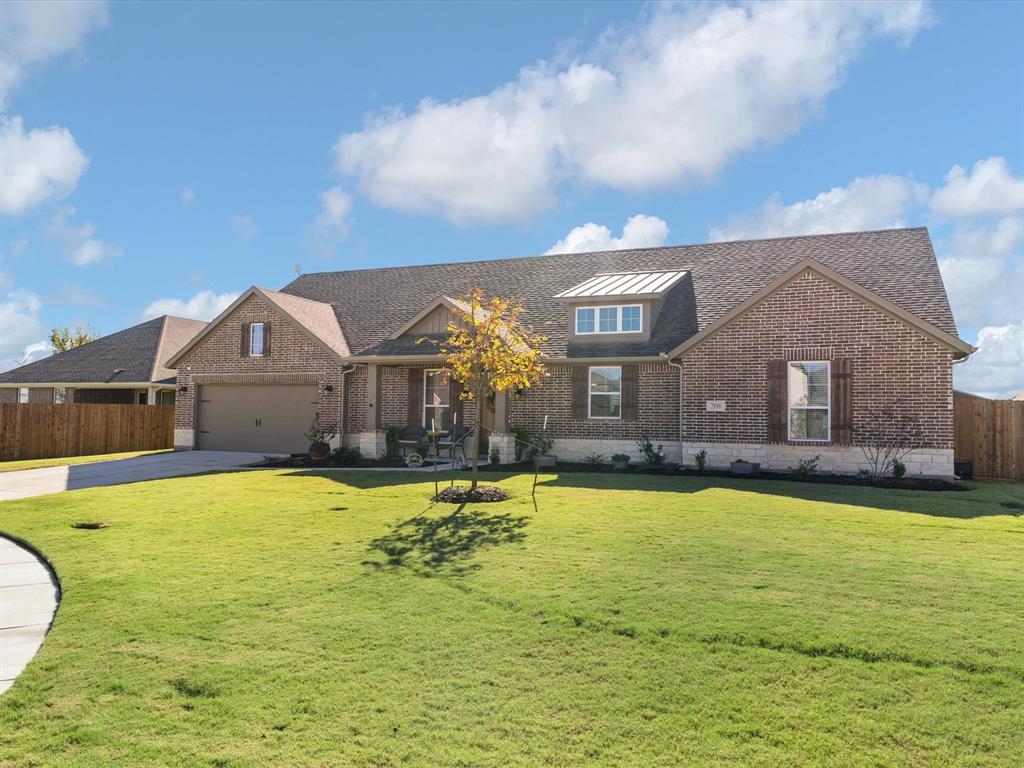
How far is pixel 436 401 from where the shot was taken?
21453 mm

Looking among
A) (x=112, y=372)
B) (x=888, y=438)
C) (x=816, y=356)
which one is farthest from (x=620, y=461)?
(x=112, y=372)

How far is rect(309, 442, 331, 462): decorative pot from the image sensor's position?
67.5 ft

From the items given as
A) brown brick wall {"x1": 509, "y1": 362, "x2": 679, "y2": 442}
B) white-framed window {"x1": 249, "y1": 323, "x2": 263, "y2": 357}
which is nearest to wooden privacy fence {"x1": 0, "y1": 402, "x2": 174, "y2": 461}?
white-framed window {"x1": 249, "y1": 323, "x2": 263, "y2": 357}

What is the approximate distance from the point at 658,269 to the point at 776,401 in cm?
831

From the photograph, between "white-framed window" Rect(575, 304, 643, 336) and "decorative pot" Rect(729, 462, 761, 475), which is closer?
"decorative pot" Rect(729, 462, 761, 475)

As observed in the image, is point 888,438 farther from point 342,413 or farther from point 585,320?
point 342,413


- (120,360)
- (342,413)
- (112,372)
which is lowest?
(342,413)

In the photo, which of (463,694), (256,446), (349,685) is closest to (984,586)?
(463,694)

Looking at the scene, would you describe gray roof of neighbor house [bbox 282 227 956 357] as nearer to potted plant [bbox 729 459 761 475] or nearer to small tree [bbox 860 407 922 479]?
small tree [bbox 860 407 922 479]

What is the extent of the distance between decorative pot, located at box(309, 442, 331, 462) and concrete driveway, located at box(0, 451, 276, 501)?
1.66 metres

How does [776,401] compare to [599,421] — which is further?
[599,421]

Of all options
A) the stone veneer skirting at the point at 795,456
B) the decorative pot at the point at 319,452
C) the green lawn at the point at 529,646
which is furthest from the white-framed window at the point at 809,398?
the decorative pot at the point at 319,452

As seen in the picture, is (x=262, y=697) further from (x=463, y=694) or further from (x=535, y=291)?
(x=535, y=291)

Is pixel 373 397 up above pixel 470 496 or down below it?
above
